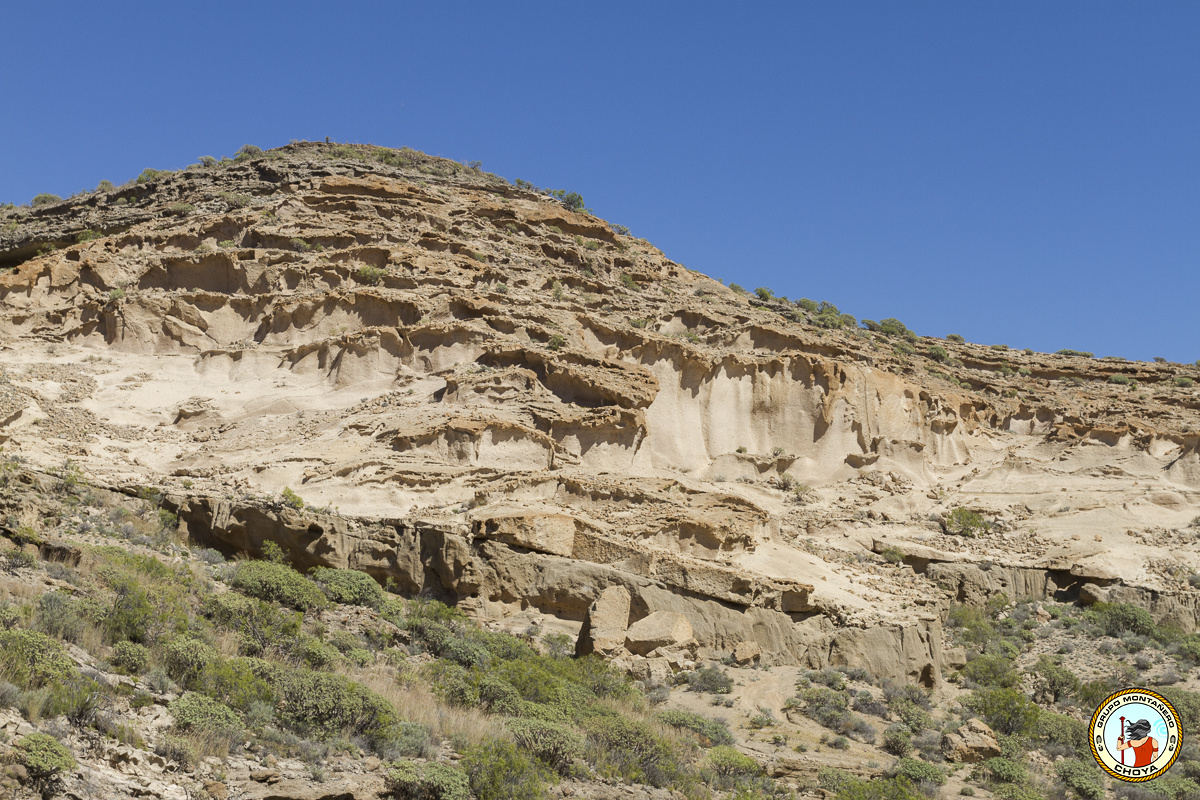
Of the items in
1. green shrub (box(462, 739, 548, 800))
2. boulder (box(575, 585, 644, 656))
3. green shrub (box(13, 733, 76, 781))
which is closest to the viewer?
green shrub (box(13, 733, 76, 781))

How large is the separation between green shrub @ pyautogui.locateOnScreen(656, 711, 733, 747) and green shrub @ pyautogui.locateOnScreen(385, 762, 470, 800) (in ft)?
17.4

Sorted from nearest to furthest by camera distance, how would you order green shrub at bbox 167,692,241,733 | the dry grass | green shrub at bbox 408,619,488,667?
1. green shrub at bbox 167,692,241,733
2. the dry grass
3. green shrub at bbox 408,619,488,667

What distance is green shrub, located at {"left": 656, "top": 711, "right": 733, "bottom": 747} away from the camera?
14.3 meters

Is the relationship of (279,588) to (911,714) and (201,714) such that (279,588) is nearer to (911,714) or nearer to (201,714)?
(201,714)

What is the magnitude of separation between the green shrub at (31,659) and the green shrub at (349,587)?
6814 millimetres

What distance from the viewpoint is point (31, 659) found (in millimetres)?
9281

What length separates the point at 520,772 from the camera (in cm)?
1016

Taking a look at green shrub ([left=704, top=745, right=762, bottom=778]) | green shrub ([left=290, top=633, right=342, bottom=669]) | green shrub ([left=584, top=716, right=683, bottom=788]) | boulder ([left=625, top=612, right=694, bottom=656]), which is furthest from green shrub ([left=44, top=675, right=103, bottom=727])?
boulder ([left=625, top=612, right=694, bottom=656])

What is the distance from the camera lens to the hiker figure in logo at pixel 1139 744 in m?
15.3

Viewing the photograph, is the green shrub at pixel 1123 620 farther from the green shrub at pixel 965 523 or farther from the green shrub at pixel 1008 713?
the green shrub at pixel 1008 713

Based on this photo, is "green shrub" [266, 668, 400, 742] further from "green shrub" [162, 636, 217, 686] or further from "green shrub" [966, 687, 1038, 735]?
"green shrub" [966, 687, 1038, 735]

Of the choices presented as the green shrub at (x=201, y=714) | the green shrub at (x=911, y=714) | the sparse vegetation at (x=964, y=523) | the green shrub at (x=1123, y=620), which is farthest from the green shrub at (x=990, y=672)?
the green shrub at (x=201, y=714)

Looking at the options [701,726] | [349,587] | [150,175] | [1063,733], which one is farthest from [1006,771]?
[150,175]
